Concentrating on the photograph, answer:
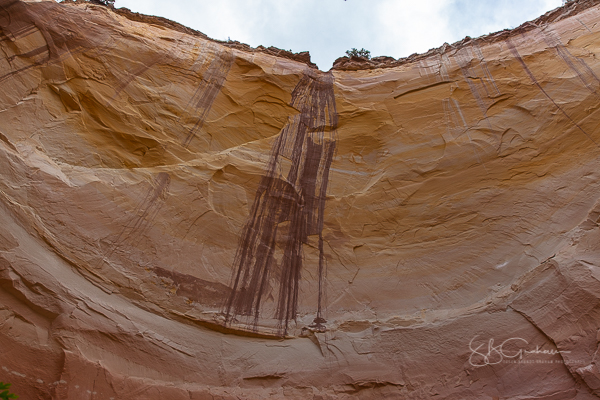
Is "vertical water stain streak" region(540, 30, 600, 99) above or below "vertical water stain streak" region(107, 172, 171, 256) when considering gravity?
above

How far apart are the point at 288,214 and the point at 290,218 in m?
0.08

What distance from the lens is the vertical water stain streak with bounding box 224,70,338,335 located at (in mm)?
5867

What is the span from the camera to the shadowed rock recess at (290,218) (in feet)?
16.1

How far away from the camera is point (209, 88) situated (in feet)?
25.0

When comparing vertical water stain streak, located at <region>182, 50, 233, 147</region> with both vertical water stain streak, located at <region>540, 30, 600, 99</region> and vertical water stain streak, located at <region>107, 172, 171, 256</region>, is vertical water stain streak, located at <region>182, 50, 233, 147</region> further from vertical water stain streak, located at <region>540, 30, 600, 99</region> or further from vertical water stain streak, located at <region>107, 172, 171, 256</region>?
vertical water stain streak, located at <region>540, 30, 600, 99</region>

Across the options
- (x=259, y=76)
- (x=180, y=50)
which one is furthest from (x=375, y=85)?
(x=180, y=50)

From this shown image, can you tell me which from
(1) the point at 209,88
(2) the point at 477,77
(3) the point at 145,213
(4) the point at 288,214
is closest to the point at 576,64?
(2) the point at 477,77

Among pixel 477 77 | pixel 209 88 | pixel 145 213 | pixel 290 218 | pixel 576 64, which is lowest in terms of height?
pixel 145 213

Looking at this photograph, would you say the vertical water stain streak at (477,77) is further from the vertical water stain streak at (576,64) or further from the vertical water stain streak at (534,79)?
the vertical water stain streak at (576,64)

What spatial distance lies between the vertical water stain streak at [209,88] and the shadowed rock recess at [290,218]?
0.04 metres

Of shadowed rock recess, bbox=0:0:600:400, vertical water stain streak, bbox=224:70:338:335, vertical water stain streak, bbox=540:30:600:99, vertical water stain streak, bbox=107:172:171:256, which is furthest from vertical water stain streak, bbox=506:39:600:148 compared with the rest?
vertical water stain streak, bbox=107:172:171:256

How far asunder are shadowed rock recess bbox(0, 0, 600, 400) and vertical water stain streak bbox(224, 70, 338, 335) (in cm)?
3

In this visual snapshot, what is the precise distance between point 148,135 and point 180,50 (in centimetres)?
230

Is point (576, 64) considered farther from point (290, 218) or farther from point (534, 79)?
point (290, 218)
